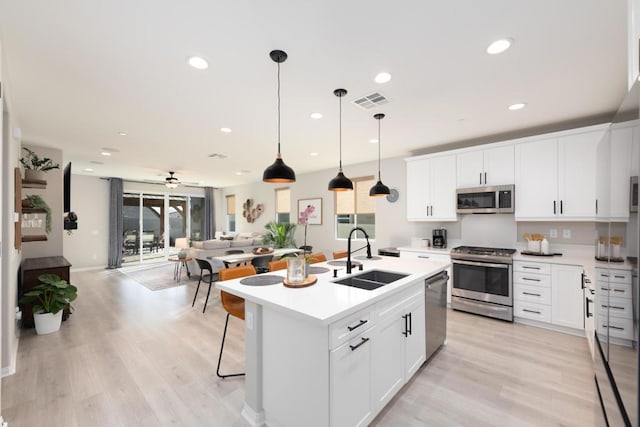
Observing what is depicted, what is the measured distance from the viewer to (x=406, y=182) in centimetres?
527

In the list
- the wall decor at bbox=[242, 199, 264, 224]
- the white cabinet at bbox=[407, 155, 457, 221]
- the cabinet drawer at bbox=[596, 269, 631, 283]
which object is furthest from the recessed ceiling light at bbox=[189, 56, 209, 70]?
the wall decor at bbox=[242, 199, 264, 224]

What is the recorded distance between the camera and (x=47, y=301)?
3.41 metres

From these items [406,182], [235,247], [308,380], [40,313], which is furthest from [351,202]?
[40,313]

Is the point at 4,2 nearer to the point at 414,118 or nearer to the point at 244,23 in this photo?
the point at 244,23

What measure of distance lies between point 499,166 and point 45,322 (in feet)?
21.0

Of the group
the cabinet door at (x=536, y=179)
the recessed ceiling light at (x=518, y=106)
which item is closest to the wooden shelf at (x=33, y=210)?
the recessed ceiling light at (x=518, y=106)

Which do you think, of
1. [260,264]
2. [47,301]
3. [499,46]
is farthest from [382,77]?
[47,301]

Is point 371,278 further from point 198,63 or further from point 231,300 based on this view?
point 198,63

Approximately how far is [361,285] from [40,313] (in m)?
3.98

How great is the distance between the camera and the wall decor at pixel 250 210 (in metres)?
8.68

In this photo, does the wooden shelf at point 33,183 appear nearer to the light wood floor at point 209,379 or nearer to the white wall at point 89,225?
the light wood floor at point 209,379

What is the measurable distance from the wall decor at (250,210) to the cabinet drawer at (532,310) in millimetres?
6828

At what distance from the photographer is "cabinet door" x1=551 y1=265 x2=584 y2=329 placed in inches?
126

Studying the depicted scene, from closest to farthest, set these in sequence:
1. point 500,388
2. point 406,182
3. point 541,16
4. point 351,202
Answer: point 541,16, point 500,388, point 406,182, point 351,202
